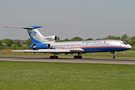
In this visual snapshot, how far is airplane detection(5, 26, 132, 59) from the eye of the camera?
42.2 metres

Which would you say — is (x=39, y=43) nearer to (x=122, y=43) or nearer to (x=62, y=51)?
(x=62, y=51)

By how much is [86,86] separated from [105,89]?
122 cm

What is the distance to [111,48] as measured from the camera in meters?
42.3

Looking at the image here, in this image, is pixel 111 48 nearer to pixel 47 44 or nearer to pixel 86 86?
pixel 47 44

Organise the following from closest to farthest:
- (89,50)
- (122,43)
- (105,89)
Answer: (105,89) → (122,43) → (89,50)

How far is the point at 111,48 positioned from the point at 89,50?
468 centimetres

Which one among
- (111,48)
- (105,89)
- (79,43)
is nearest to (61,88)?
(105,89)

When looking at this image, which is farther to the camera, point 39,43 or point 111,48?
point 39,43

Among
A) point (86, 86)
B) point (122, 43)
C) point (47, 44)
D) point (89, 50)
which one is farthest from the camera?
point (47, 44)

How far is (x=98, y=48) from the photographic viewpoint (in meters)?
43.4

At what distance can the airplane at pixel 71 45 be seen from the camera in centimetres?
4225

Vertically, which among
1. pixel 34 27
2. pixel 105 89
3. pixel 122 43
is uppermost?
pixel 34 27

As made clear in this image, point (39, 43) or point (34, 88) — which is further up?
point (39, 43)

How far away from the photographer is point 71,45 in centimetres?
4806
